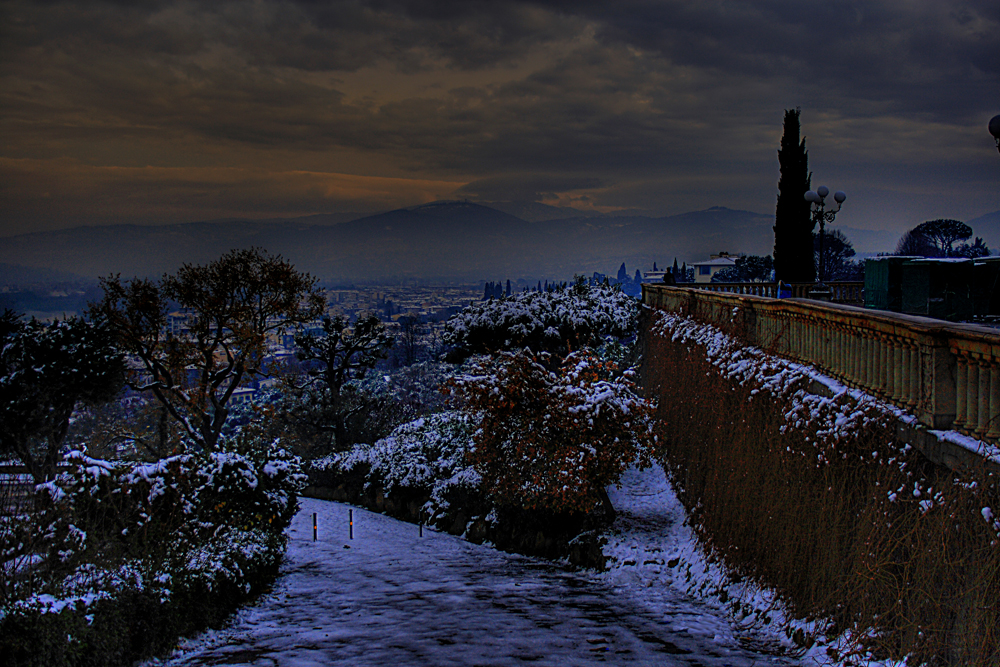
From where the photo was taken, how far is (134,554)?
10.4 meters

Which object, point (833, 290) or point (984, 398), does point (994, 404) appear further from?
point (833, 290)

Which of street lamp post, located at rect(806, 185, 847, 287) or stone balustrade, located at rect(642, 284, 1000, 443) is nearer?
stone balustrade, located at rect(642, 284, 1000, 443)

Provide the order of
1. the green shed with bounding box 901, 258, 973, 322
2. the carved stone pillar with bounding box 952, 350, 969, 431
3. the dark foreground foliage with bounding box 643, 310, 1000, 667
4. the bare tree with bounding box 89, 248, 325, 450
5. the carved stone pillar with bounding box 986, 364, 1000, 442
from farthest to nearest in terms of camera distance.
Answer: the bare tree with bounding box 89, 248, 325, 450 → the green shed with bounding box 901, 258, 973, 322 → the carved stone pillar with bounding box 952, 350, 969, 431 → the carved stone pillar with bounding box 986, 364, 1000, 442 → the dark foreground foliage with bounding box 643, 310, 1000, 667

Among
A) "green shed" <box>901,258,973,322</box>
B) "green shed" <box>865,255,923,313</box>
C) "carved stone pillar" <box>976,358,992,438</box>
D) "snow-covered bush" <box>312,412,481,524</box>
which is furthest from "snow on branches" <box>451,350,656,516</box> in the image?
"carved stone pillar" <box>976,358,992,438</box>

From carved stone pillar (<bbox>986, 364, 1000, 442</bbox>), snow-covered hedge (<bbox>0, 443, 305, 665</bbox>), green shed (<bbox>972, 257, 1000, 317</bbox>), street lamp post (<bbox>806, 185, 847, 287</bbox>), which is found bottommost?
snow-covered hedge (<bbox>0, 443, 305, 665</bbox>)

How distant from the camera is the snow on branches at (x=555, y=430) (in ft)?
44.5

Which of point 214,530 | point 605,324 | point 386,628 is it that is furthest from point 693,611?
point 605,324

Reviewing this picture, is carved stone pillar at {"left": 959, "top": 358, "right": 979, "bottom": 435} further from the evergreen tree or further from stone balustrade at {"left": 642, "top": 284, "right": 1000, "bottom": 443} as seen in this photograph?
the evergreen tree

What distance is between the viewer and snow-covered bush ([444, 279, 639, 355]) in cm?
2253

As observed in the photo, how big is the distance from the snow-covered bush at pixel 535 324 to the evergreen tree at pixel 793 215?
11.9 metres

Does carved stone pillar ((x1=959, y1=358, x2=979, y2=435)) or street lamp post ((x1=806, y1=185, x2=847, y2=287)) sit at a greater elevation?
street lamp post ((x1=806, y1=185, x2=847, y2=287))

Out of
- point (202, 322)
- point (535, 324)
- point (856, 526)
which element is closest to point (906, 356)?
point (856, 526)

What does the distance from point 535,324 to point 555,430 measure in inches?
332

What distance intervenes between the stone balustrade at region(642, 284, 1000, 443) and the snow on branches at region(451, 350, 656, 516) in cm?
397
